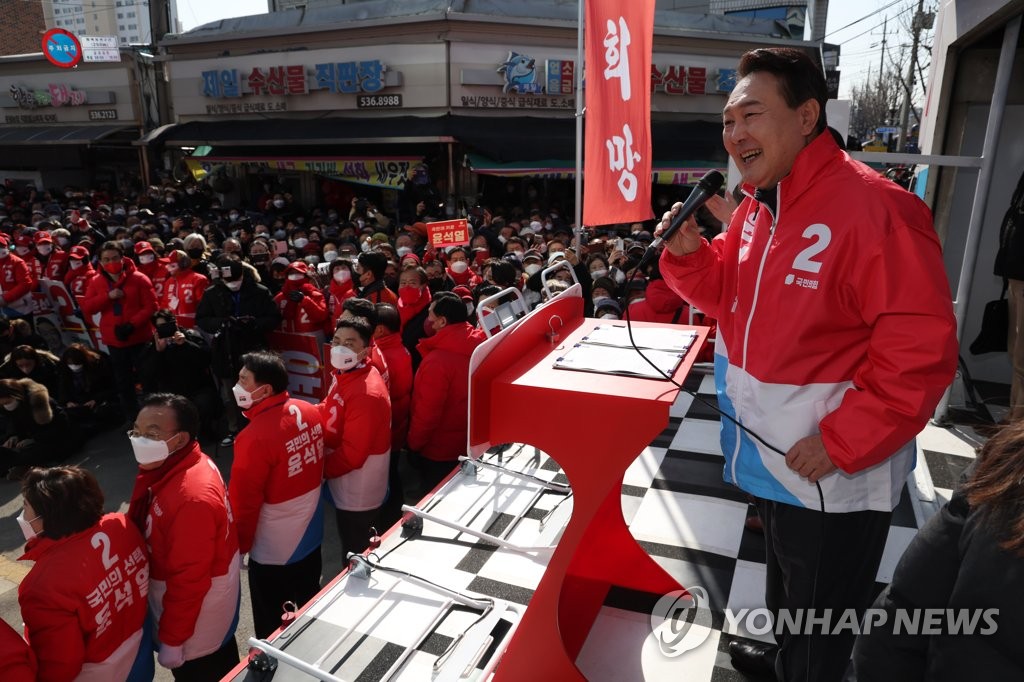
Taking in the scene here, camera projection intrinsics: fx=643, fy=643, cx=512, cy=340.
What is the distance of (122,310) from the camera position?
6176 millimetres

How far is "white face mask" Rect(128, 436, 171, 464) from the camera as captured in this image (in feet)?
8.06

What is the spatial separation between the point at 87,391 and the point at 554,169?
957 cm

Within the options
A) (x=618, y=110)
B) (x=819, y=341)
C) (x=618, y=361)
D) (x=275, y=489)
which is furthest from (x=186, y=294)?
(x=819, y=341)

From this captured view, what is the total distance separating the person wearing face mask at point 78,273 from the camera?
23.7ft

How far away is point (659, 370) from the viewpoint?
1901mm

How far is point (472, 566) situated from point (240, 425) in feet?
12.1

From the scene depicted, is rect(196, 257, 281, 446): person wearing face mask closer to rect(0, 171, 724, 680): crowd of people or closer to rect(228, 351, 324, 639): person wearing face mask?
rect(0, 171, 724, 680): crowd of people

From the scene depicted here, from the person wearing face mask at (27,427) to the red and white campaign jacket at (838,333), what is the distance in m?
5.73

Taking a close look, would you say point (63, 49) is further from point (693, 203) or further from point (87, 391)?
point (693, 203)

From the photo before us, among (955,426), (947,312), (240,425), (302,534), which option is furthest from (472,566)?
(240,425)

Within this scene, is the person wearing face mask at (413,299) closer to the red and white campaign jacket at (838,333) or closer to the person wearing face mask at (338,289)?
the person wearing face mask at (338,289)

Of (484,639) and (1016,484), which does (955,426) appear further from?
(1016,484)

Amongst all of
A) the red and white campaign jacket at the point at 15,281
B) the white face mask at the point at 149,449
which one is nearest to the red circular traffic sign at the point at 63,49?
→ the red and white campaign jacket at the point at 15,281

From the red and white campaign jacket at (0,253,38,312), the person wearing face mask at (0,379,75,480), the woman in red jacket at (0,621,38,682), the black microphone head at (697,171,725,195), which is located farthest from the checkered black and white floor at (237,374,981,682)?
the red and white campaign jacket at (0,253,38,312)
